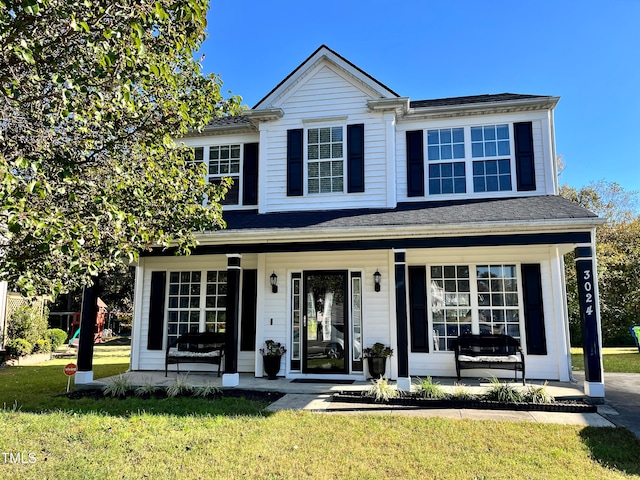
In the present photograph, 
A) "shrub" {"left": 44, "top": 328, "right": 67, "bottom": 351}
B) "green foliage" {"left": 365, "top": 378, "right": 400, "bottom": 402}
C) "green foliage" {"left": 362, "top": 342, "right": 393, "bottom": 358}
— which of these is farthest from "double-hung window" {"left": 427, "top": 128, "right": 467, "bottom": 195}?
"shrub" {"left": 44, "top": 328, "right": 67, "bottom": 351}

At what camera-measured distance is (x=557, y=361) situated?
859 centimetres

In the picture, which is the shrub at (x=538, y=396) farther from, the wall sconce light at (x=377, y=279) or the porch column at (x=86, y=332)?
the porch column at (x=86, y=332)

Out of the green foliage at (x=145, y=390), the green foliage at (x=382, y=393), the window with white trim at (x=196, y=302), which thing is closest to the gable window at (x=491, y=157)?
the green foliage at (x=382, y=393)

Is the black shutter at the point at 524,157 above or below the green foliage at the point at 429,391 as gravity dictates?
above

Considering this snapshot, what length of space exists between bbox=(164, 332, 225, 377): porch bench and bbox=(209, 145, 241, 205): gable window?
311 centimetres

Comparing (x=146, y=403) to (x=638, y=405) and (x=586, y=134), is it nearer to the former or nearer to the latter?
(x=638, y=405)

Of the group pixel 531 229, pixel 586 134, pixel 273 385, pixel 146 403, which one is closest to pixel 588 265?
pixel 531 229

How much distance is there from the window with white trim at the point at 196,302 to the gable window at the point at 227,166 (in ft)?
5.93

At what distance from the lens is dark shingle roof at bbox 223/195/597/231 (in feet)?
25.1

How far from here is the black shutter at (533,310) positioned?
342 inches

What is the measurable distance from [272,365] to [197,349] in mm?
1839

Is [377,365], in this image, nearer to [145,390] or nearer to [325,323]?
[325,323]

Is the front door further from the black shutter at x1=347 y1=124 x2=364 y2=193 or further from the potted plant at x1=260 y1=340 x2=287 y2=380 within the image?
the black shutter at x1=347 y1=124 x2=364 y2=193

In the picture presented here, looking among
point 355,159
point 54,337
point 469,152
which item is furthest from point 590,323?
point 54,337
